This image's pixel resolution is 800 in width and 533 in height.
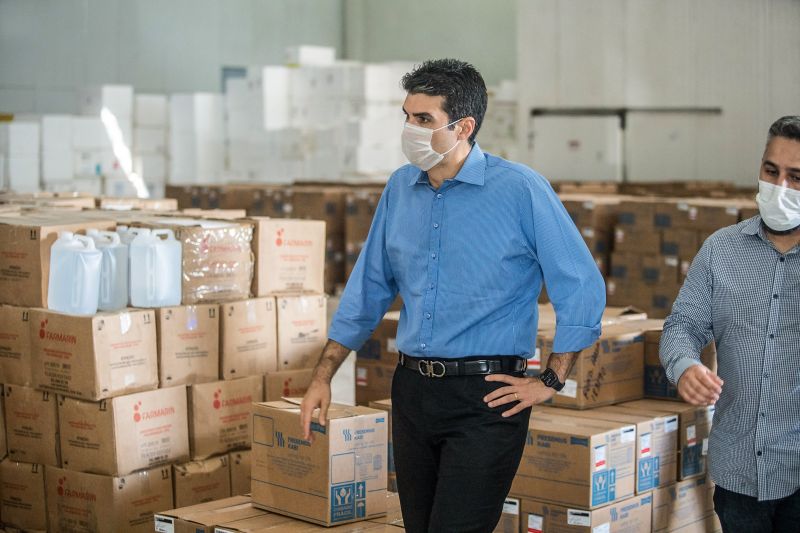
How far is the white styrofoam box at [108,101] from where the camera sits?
15031 millimetres

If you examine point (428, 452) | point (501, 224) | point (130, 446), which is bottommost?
point (130, 446)

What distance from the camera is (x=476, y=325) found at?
2832 mm

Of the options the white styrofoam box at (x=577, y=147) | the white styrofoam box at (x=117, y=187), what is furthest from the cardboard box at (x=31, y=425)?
the white styrofoam box at (x=577, y=147)

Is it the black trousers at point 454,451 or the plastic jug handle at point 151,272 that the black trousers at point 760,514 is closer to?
the black trousers at point 454,451

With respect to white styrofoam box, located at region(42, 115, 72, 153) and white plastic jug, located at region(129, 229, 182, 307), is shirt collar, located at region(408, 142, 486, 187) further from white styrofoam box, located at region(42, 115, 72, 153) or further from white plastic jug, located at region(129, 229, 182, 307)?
white styrofoam box, located at region(42, 115, 72, 153)

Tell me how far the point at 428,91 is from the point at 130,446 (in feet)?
7.60

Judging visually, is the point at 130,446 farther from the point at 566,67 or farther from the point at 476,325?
the point at 566,67

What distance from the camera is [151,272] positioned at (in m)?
4.60

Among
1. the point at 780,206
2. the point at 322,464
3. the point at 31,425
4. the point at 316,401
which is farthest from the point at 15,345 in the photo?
the point at 780,206

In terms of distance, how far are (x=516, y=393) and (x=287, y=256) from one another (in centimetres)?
257

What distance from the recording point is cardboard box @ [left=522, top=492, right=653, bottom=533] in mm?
3824

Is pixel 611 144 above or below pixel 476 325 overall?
above

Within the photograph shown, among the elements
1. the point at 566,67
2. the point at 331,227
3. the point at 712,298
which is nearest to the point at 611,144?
the point at 566,67

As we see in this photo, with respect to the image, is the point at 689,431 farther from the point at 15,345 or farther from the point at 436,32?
the point at 436,32
